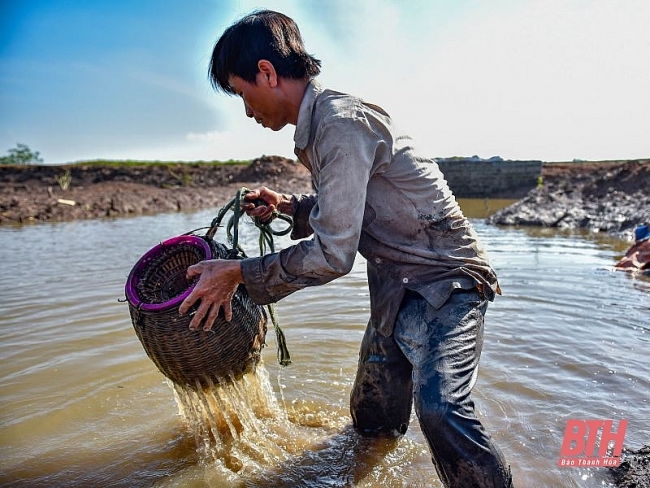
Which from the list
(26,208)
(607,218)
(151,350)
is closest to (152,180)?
(26,208)

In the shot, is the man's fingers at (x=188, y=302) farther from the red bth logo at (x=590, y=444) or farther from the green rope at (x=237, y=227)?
the red bth logo at (x=590, y=444)

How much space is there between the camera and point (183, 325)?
6.84 feet

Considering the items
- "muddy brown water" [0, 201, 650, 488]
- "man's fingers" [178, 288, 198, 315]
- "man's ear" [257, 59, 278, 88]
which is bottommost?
"muddy brown water" [0, 201, 650, 488]

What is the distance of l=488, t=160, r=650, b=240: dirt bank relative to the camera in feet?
34.2

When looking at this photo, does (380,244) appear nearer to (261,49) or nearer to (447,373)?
(447,373)

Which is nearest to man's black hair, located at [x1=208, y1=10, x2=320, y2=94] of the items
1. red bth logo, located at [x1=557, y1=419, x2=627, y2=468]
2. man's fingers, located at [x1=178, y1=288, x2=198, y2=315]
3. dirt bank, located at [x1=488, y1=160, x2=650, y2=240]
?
man's fingers, located at [x1=178, y1=288, x2=198, y2=315]

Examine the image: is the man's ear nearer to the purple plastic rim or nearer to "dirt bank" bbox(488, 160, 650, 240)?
the purple plastic rim

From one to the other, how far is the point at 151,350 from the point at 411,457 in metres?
1.31

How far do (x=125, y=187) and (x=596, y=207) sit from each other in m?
18.2

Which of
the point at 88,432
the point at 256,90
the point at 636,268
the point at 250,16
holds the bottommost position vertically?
the point at 88,432

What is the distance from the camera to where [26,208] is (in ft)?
50.5

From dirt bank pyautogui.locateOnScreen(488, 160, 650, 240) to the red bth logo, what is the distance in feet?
25.0

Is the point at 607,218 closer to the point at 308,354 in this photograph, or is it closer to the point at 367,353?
the point at 308,354

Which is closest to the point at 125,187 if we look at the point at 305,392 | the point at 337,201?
the point at 305,392
